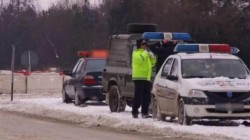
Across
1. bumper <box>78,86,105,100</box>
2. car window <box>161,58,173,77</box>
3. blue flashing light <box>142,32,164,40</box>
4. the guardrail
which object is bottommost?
the guardrail

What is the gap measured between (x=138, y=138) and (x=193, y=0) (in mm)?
44623

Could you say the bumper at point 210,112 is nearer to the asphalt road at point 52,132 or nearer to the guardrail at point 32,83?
the asphalt road at point 52,132

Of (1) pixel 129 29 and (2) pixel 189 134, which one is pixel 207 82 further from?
(1) pixel 129 29

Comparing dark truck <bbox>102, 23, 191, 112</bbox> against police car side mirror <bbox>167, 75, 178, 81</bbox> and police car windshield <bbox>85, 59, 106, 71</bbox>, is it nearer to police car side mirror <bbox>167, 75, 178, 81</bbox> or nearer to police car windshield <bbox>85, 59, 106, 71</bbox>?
police car side mirror <bbox>167, 75, 178, 81</bbox>

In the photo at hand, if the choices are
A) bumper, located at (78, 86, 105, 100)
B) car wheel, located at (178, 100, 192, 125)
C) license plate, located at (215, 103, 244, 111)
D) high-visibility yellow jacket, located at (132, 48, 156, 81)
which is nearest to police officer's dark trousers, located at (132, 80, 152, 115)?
high-visibility yellow jacket, located at (132, 48, 156, 81)

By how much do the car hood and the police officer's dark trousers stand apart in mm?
2595

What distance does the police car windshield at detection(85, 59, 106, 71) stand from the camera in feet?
82.2

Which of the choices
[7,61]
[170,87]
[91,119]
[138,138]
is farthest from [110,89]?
[7,61]

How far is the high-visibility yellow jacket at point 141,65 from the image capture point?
59.5ft

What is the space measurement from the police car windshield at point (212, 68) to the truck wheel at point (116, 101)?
4.13 metres

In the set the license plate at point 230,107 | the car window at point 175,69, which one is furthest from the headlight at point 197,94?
the car window at point 175,69

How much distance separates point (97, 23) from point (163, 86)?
219ft

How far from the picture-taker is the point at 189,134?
556 inches

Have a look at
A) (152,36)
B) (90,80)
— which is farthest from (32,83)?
(152,36)
